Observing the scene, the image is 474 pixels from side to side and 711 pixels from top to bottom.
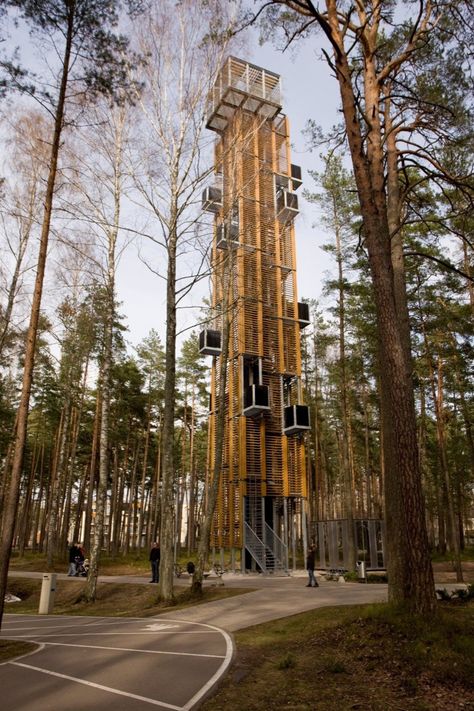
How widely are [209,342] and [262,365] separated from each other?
2845 millimetres

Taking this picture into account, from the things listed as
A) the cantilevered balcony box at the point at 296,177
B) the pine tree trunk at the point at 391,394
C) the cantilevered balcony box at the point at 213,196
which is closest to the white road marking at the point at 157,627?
the pine tree trunk at the point at 391,394

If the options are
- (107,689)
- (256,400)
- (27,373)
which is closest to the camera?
(107,689)

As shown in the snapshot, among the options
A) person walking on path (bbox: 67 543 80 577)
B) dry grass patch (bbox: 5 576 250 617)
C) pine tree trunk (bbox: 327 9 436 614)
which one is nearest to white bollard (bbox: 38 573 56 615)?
dry grass patch (bbox: 5 576 250 617)

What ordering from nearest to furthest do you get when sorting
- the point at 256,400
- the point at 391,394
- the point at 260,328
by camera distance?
the point at 391,394 < the point at 256,400 < the point at 260,328

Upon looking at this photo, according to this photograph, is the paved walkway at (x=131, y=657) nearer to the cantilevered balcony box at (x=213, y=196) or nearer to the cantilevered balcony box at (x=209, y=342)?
the cantilevered balcony box at (x=213, y=196)

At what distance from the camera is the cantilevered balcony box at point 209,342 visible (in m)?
23.9

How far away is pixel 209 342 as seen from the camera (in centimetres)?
2394

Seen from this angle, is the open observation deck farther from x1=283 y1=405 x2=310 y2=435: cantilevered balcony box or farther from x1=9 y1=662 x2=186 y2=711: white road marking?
x1=9 y1=662 x2=186 y2=711: white road marking

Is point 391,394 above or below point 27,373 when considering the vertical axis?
below

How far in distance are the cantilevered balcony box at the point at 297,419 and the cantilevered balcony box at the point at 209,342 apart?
4.48 m

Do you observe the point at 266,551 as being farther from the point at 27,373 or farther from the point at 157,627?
the point at 27,373

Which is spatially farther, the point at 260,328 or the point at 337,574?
the point at 260,328

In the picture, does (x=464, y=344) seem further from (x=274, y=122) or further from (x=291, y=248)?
(x=274, y=122)

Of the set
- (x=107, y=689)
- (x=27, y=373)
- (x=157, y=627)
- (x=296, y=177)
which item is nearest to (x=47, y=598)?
(x=157, y=627)
